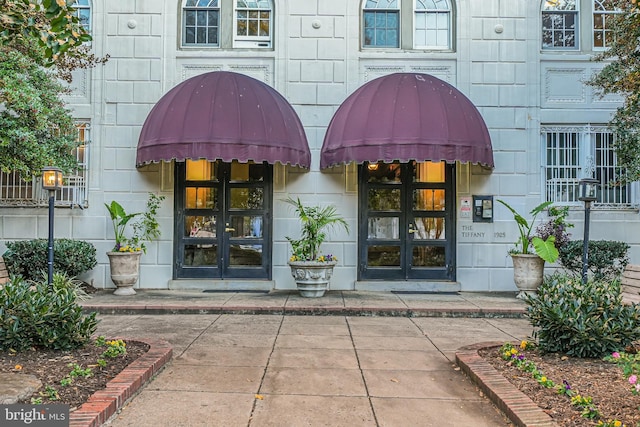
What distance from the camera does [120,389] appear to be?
15.0 feet

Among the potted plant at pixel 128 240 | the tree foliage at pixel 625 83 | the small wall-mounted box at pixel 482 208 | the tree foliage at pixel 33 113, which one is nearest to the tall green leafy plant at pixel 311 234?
the small wall-mounted box at pixel 482 208

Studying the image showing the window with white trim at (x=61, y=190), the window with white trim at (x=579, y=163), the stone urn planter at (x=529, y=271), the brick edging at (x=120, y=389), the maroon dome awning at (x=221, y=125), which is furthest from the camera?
the window with white trim at (x=579, y=163)

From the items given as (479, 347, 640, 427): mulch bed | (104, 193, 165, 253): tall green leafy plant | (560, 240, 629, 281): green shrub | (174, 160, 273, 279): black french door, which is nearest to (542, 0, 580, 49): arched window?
(560, 240, 629, 281): green shrub

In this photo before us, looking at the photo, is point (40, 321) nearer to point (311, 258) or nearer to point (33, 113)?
point (33, 113)

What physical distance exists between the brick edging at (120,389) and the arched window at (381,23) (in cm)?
876

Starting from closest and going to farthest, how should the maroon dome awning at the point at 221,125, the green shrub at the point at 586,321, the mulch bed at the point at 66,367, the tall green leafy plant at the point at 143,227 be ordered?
the mulch bed at the point at 66,367, the green shrub at the point at 586,321, the maroon dome awning at the point at 221,125, the tall green leafy plant at the point at 143,227

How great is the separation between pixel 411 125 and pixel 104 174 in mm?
6992

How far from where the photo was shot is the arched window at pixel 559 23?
11875mm

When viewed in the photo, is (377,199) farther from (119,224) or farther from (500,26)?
(119,224)

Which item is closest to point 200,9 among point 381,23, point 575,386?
point 381,23

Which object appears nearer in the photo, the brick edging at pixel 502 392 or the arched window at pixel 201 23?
the brick edging at pixel 502 392

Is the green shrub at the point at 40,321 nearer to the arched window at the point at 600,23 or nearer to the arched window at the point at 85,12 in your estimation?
the arched window at the point at 85,12

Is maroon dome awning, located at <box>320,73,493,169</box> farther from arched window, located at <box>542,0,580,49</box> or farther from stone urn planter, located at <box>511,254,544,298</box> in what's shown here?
arched window, located at <box>542,0,580,49</box>

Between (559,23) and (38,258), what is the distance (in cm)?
1277
